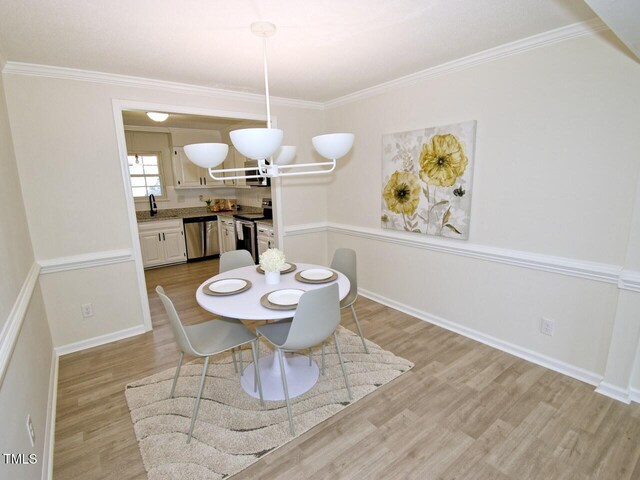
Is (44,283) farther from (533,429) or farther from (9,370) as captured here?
(533,429)

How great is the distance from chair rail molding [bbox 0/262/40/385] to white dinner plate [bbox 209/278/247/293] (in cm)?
99

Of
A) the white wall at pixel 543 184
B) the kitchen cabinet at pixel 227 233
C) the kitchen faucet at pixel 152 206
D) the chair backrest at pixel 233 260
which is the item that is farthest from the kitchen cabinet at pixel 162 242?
the white wall at pixel 543 184

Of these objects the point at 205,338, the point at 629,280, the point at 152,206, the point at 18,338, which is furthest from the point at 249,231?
the point at 629,280

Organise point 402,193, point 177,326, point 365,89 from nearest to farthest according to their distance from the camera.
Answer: point 177,326 < point 402,193 < point 365,89

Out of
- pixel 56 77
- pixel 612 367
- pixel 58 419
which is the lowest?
pixel 58 419

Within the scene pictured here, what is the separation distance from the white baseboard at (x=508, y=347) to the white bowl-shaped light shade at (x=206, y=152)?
2528mm

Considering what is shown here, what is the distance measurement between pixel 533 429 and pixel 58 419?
2.97m

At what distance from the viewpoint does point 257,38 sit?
2139 millimetres

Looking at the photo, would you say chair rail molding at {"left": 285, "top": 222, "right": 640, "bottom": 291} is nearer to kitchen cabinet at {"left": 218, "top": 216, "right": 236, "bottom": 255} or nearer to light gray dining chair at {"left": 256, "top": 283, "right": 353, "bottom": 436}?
light gray dining chair at {"left": 256, "top": 283, "right": 353, "bottom": 436}

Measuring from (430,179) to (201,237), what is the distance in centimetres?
438

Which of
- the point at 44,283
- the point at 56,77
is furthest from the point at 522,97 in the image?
the point at 44,283

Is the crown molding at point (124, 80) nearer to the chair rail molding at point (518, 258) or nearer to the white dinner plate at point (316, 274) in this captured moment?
the chair rail molding at point (518, 258)

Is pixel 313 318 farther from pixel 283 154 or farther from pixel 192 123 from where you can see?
pixel 192 123

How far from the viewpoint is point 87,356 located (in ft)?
9.37
